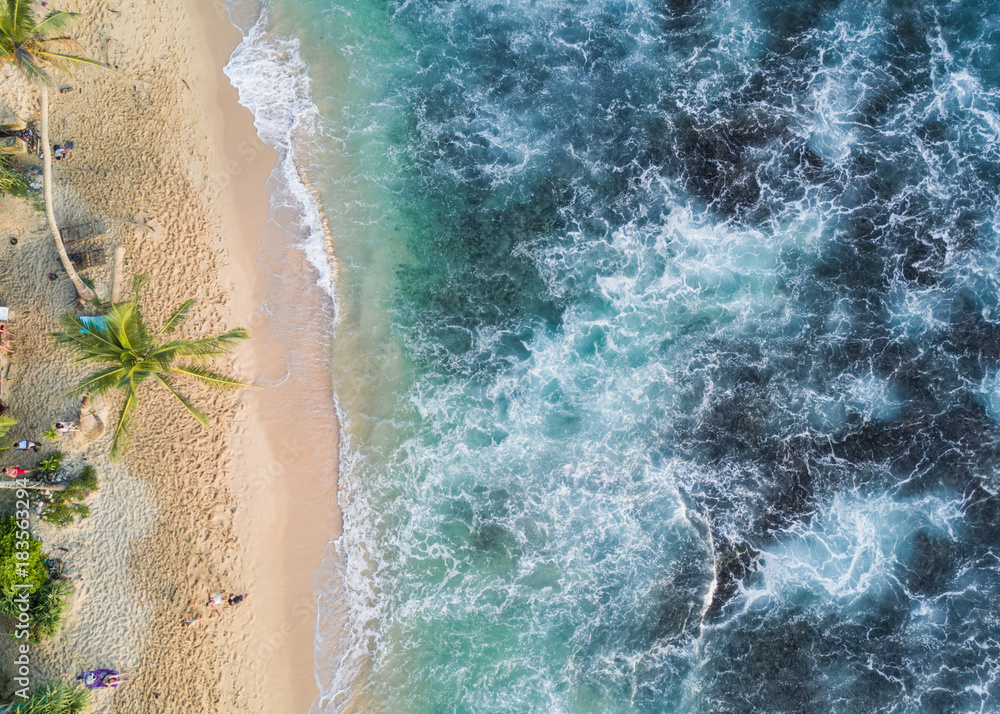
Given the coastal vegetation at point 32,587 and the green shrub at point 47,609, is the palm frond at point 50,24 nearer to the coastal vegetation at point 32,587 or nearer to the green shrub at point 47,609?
the coastal vegetation at point 32,587

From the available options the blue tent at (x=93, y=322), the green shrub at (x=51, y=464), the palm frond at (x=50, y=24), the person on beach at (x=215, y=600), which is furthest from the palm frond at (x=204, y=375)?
the palm frond at (x=50, y=24)

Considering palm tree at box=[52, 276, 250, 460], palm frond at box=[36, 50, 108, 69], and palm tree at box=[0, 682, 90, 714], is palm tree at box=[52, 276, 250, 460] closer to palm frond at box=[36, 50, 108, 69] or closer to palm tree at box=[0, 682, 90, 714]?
palm tree at box=[0, 682, 90, 714]

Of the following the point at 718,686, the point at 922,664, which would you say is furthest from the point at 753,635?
the point at 922,664

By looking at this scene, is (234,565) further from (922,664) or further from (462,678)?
(922,664)

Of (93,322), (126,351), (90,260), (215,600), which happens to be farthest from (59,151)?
(215,600)

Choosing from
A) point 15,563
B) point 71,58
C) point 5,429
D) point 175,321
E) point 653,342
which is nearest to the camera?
point 15,563

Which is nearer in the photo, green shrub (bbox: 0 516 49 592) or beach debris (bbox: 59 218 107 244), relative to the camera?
green shrub (bbox: 0 516 49 592)

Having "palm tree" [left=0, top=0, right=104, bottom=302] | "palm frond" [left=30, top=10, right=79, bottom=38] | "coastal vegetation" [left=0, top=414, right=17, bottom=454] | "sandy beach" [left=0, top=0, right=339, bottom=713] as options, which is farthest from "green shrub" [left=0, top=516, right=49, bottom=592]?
"palm frond" [left=30, top=10, right=79, bottom=38]

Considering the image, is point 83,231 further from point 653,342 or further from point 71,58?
point 653,342
